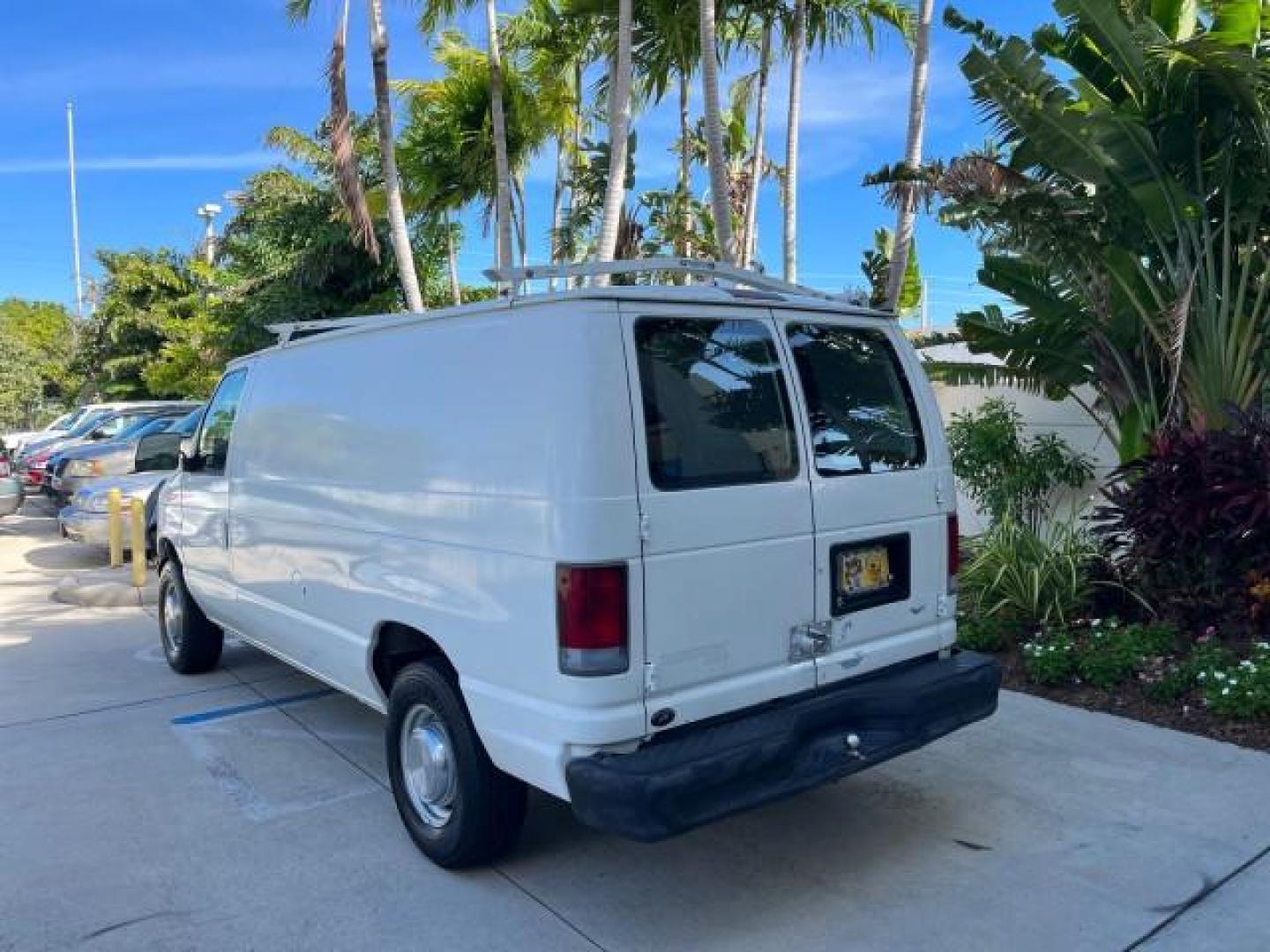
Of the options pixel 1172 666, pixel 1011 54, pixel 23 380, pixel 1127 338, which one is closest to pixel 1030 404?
pixel 1127 338

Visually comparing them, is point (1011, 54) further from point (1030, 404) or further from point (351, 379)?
point (351, 379)

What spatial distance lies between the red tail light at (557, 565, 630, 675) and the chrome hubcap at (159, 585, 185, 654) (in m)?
4.60

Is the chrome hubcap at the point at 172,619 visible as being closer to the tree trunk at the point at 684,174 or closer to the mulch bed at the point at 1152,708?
the mulch bed at the point at 1152,708

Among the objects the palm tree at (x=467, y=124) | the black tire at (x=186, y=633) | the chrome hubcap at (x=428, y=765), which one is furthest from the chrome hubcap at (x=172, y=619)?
the palm tree at (x=467, y=124)

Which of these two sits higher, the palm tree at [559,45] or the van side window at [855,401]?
the palm tree at [559,45]

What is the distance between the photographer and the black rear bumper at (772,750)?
3105mm

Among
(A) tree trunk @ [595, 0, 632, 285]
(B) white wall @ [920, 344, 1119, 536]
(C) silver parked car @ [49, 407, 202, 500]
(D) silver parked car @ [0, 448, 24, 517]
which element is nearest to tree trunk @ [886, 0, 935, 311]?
(B) white wall @ [920, 344, 1119, 536]

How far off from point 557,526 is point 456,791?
1276mm

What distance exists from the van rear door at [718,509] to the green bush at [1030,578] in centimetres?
356

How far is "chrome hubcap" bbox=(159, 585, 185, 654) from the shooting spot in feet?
22.7

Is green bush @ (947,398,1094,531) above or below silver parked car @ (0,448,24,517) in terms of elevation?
above

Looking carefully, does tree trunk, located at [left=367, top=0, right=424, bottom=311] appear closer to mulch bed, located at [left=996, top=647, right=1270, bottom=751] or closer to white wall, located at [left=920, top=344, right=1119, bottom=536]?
white wall, located at [left=920, top=344, right=1119, bottom=536]

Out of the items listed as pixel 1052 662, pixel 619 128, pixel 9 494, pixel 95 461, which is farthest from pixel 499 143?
pixel 1052 662

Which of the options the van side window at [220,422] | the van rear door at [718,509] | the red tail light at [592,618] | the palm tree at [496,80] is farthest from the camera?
the palm tree at [496,80]
